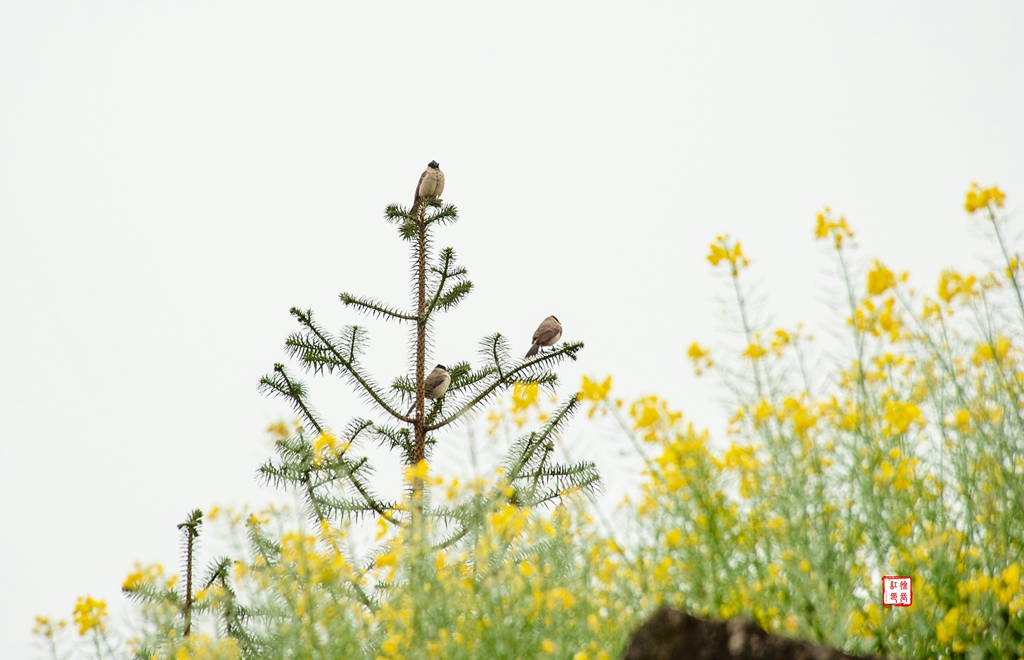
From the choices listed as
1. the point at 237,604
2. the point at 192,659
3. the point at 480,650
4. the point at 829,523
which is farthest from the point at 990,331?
the point at 237,604

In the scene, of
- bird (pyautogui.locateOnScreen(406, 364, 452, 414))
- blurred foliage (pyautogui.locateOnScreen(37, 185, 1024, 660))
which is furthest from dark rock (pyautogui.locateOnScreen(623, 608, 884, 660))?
bird (pyautogui.locateOnScreen(406, 364, 452, 414))

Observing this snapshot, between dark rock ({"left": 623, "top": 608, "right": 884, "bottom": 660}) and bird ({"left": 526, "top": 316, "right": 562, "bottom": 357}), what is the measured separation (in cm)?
293

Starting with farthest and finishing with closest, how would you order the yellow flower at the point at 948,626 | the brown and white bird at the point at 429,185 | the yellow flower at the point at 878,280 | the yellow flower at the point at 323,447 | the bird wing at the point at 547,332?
the brown and white bird at the point at 429,185, the bird wing at the point at 547,332, the yellow flower at the point at 323,447, the yellow flower at the point at 878,280, the yellow flower at the point at 948,626

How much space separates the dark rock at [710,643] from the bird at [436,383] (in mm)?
2754

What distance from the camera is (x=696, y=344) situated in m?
2.97

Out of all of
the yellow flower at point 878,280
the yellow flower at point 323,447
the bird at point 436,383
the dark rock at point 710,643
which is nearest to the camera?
the dark rock at point 710,643

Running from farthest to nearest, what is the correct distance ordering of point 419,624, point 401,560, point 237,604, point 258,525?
point 237,604
point 258,525
point 401,560
point 419,624

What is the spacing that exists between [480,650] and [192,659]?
1.01m

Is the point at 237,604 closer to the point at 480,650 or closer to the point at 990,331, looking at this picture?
the point at 480,650

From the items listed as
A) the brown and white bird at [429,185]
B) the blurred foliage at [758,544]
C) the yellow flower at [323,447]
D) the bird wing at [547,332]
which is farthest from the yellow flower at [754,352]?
the brown and white bird at [429,185]

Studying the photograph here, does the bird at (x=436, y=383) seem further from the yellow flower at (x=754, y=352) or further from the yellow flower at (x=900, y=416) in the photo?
the yellow flower at (x=900, y=416)

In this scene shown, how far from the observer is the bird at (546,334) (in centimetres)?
514

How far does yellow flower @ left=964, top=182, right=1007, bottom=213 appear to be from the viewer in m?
2.83

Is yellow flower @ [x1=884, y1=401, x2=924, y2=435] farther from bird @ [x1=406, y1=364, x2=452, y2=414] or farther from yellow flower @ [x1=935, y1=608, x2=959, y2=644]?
bird @ [x1=406, y1=364, x2=452, y2=414]
